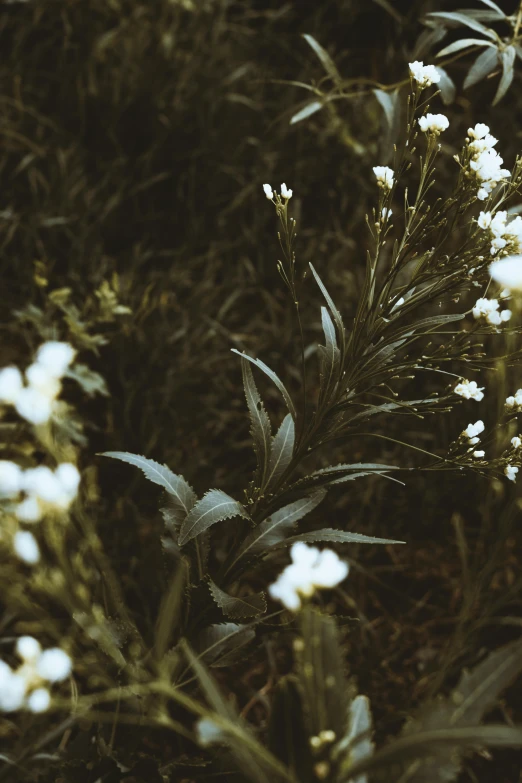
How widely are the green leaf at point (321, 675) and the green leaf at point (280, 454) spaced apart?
0.38m

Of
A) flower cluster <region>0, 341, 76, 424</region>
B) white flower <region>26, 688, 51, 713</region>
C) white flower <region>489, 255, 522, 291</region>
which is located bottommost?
white flower <region>26, 688, 51, 713</region>

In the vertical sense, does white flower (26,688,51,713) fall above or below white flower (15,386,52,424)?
below

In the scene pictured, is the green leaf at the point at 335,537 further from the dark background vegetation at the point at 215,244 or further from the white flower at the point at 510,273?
the dark background vegetation at the point at 215,244

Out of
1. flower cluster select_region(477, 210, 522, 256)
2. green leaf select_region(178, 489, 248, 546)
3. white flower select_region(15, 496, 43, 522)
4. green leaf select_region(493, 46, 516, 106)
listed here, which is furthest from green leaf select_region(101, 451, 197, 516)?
green leaf select_region(493, 46, 516, 106)

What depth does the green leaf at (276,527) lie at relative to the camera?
0.99 meters

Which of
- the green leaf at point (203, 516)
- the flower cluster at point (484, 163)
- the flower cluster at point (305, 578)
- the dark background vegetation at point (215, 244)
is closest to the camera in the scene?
the flower cluster at point (305, 578)

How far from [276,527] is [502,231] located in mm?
525

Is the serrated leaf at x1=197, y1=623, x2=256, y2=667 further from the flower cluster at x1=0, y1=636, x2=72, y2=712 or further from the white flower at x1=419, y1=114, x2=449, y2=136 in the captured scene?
the white flower at x1=419, y1=114, x2=449, y2=136

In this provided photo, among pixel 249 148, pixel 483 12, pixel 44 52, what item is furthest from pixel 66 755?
pixel 44 52

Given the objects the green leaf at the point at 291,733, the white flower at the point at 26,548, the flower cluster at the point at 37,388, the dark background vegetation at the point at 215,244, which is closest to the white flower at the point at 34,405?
the flower cluster at the point at 37,388

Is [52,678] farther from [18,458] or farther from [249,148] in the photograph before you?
[249,148]

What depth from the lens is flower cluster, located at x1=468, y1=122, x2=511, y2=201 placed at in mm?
790

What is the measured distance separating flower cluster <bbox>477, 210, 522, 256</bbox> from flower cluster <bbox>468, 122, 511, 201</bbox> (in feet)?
0.12

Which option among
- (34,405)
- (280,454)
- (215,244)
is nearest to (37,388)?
(34,405)
